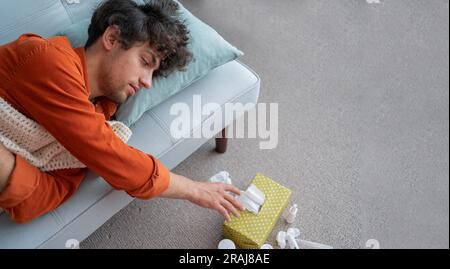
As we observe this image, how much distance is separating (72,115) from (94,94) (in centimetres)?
21

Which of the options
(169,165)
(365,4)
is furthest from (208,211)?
(365,4)

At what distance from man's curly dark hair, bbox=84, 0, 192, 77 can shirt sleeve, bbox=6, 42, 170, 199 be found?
16 centimetres

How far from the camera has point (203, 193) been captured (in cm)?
111

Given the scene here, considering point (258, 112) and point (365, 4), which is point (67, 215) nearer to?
point (258, 112)

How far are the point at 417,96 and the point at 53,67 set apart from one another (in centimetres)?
141

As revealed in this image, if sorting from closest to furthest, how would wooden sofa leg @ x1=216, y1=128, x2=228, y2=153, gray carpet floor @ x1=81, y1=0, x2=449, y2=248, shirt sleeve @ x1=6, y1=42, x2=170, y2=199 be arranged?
1. shirt sleeve @ x1=6, y1=42, x2=170, y2=199
2. gray carpet floor @ x1=81, y1=0, x2=449, y2=248
3. wooden sofa leg @ x1=216, y1=128, x2=228, y2=153

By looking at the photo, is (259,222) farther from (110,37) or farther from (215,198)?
(110,37)

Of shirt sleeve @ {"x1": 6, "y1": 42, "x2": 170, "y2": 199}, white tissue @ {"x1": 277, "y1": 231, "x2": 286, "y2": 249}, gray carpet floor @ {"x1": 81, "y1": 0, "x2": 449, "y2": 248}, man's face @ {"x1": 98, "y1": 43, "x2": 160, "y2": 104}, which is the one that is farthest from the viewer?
white tissue @ {"x1": 277, "y1": 231, "x2": 286, "y2": 249}

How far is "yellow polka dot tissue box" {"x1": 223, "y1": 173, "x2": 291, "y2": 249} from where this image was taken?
1252 mm

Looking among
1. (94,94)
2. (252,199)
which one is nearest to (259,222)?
(252,199)

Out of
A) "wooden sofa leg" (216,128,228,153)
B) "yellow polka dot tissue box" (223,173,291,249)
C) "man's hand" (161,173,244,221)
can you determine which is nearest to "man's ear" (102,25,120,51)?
"man's hand" (161,173,244,221)

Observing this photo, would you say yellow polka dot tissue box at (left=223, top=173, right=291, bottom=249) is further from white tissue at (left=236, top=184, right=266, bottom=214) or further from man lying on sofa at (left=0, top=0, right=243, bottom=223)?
man lying on sofa at (left=0, top=0, right=243, bottom=223)

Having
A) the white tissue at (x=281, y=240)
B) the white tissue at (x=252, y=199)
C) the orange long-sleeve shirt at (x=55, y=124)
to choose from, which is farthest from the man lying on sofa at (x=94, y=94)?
the white tissue at (x=281, y=240)

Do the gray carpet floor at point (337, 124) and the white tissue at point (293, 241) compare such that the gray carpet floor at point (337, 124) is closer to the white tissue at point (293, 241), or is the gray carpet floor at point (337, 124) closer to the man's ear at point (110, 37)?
the white tissue at point (293, 241)
